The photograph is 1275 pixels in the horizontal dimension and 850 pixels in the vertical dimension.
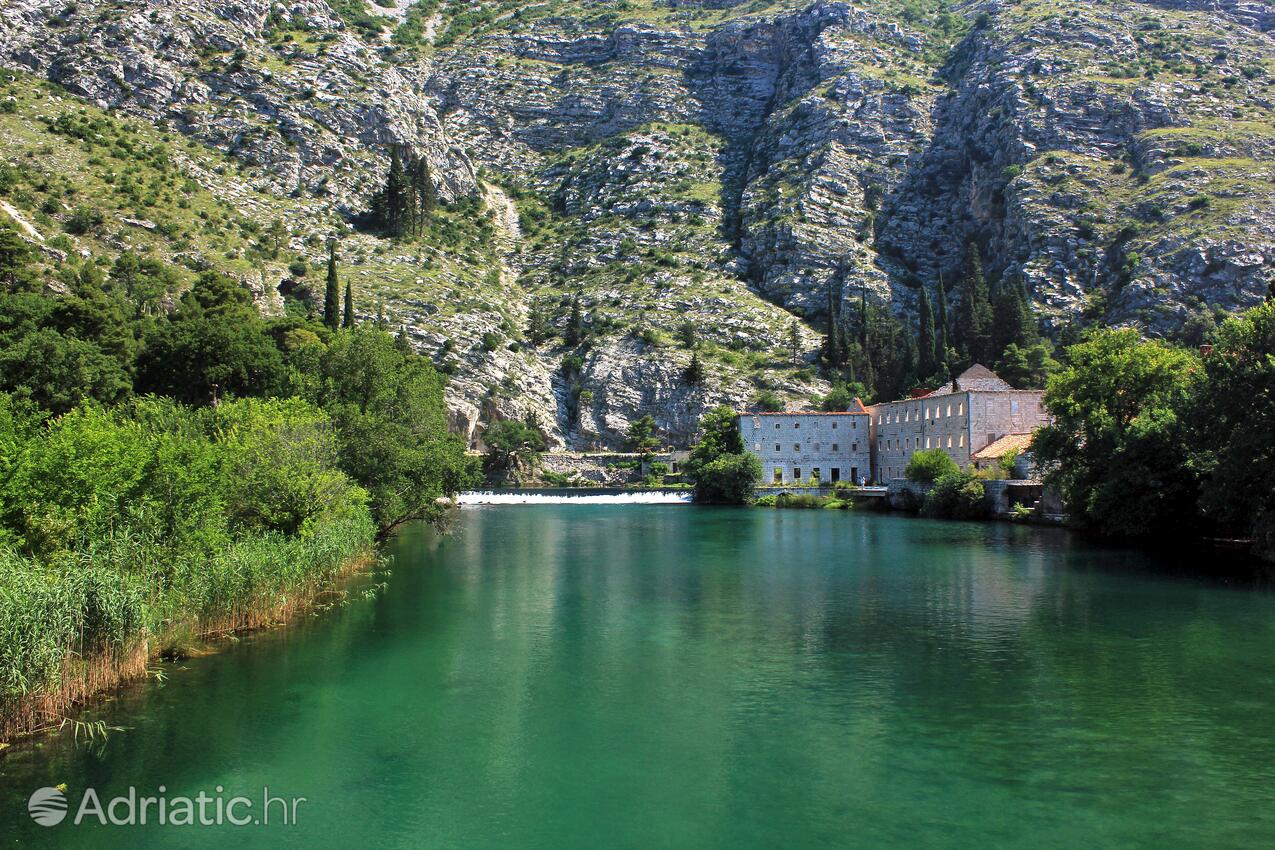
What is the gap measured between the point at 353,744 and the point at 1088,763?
1353 cm

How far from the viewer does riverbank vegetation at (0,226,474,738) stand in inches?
651

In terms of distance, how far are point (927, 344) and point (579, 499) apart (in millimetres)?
51663

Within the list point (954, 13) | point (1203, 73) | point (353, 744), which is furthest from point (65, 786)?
point (954, 13)

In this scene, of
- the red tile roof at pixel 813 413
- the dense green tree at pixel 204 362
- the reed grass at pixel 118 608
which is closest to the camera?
the reed grass at pixel 118 608

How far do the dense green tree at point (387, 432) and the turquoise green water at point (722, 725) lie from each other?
9301 millimetres

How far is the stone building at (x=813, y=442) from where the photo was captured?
98.2m

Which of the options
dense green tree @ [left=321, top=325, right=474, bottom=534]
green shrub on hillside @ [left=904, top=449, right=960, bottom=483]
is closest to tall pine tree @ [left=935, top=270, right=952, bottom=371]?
green shrub on hillside @ [left=904, top=449, right=960, bottom=483]

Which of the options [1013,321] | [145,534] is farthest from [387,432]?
[1013,321]

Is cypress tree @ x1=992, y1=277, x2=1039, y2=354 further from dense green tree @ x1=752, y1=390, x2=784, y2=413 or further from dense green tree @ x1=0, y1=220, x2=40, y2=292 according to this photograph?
dense green tree @ x1=0, y1=220, x2=40, y2=292

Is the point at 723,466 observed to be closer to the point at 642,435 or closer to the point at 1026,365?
the point at 642,435

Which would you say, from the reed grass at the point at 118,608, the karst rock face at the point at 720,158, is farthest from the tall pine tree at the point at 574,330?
the reed grass at the point at 118,608

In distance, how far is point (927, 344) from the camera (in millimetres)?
110875

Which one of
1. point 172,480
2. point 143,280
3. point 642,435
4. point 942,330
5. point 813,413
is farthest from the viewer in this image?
point 642,435

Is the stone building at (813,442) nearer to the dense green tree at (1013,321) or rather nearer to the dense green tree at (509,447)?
the dense green tree at (1013,321)
